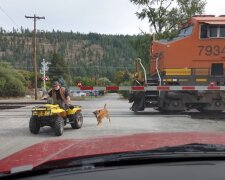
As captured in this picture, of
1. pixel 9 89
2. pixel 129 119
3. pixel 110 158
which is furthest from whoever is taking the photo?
pixel 9 89

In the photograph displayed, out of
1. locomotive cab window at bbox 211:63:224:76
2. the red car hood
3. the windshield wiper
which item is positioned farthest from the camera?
locomotive cab window at bbox 211:63:224:76

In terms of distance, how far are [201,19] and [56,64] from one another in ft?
302

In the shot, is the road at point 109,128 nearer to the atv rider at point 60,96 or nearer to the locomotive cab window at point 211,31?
the atv rider at point 60,96

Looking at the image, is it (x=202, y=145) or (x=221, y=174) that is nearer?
(x=221, y=174)

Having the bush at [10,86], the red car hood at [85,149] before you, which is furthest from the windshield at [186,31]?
the bush at [10,86]

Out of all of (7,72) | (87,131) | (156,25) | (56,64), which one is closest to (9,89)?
(7,72)

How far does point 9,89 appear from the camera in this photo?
68.6 meters

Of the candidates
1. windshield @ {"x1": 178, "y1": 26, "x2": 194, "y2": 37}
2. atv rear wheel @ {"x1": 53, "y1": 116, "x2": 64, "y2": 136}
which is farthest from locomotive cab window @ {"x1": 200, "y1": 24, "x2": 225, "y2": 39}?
atv rear wheel @ {"x1": 53, "y1": 116, "x2": 64, "y2": 136}

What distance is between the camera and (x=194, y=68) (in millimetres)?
19016

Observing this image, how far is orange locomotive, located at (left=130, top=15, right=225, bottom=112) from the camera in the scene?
1878 cm

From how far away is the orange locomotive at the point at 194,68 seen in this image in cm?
1878

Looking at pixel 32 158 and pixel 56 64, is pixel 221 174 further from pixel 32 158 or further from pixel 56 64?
pixel 56 64

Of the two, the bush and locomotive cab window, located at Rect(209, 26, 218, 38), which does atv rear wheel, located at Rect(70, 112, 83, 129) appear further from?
the bush

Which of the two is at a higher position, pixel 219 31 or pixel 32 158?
pixel 219 31
